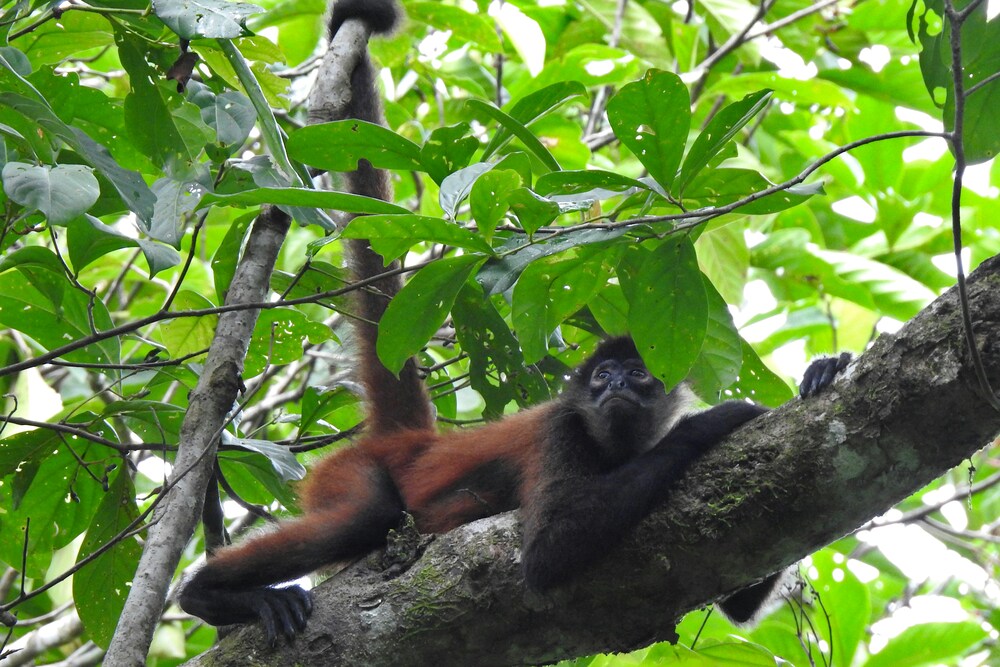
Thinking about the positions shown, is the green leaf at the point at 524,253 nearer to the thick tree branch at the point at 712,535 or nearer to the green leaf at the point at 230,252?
the thick tree branch at the point at 712,535

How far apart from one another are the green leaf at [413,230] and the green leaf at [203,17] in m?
0.77

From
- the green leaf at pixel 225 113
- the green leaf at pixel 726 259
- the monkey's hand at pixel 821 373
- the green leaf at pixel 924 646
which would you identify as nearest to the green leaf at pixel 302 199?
the green leaf at pixel 225 113

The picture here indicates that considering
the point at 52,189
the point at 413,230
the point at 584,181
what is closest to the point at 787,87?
the point at 584,181

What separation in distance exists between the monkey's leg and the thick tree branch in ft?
1.45

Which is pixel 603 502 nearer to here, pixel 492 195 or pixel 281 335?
pixel 492 195

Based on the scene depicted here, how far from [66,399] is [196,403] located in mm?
2549

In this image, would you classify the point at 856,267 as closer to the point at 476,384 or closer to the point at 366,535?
the point at 476,384

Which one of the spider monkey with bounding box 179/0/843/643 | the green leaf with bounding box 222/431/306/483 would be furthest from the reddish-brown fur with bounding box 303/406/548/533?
the green leaf with bounding box 222/431/306/483

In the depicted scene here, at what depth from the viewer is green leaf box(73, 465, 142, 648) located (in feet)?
14.3

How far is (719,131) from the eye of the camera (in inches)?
112

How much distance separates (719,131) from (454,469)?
2.42 metres

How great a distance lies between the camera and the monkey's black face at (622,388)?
4676 mm

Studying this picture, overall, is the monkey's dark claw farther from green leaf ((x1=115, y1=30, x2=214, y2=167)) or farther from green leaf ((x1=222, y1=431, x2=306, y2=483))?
green leaf ((x1=115, y1=30, x2=214, y2=167))

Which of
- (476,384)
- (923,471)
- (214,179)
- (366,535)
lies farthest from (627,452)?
(214,179)
